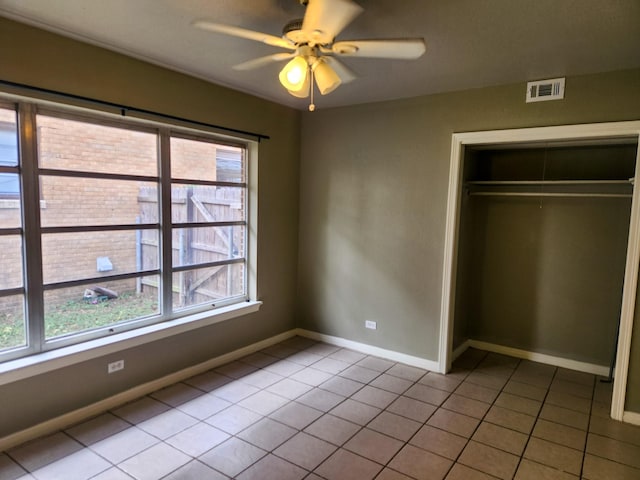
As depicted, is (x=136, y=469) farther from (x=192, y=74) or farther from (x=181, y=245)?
(x=192, y=74)

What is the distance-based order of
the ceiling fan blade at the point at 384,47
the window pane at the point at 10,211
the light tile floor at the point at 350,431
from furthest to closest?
the window pane at the point at 10,211
the light tile floor at the point at 350,431
the ceiling fan blade at the point at 384,47

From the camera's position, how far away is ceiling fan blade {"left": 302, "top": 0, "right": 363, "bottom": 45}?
65.3 inches

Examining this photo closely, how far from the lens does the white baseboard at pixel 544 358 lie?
12.9 feet

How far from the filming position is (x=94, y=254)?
305 centimetres

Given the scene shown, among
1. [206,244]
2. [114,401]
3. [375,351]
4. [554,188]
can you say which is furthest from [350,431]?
[554,188]

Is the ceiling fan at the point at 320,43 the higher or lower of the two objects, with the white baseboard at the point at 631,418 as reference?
higher

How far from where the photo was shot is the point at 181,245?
11.9ft

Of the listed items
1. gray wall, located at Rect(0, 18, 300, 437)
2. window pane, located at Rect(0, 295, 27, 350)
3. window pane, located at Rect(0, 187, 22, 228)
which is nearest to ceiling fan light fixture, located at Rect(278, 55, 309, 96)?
gray wall, located at Rect(0, 18, 300, 437)

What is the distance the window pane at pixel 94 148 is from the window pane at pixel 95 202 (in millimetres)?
98

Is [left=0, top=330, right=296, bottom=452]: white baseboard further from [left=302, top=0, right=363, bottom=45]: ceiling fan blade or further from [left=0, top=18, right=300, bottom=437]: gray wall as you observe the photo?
[left=302, top=0, right=363, bottom=45]: ceiling fan blade

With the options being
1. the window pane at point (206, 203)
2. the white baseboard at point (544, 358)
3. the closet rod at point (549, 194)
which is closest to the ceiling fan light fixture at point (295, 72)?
the window pane at point (206, 203)

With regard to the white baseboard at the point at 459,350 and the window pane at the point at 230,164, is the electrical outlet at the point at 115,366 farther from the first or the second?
the white baseboard at the point at 459,350

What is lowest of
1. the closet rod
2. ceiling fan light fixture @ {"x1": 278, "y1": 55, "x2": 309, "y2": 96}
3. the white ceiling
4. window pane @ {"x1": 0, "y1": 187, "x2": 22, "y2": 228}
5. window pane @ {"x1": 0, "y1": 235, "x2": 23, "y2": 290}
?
window pane @ {"x1": 0, "y1": 235, "x2": 23, "y2": 290}

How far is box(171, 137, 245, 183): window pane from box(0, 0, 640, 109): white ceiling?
620 mm
